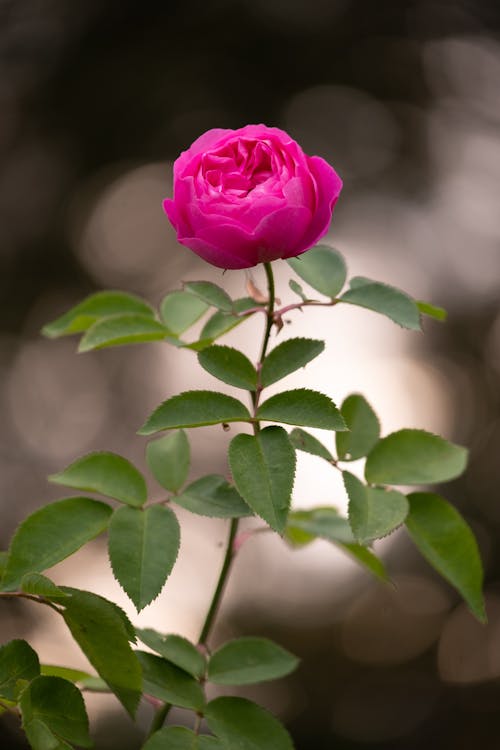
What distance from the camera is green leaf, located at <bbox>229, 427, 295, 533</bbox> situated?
0.63 metres

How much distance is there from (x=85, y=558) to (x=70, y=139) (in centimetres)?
118

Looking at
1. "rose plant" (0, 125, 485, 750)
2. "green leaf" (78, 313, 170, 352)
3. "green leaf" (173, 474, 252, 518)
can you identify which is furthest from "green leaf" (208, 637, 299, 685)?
"green leaf" (78, 313, 170, 352)

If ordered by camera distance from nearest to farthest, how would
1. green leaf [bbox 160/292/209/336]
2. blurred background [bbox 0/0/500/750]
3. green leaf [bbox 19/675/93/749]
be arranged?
green leaf [bbox 19/675/93/749]
green leaf [bbox 160/292/209/336]
blurred background [bbox 0/0/500/750]

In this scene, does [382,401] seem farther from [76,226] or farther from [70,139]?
[70,139]

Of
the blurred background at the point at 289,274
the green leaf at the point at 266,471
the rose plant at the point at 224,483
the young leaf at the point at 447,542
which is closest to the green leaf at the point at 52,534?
the rose plant at the point at 224,483

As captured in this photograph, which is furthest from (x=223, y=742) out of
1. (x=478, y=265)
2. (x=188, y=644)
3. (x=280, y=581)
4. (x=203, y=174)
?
(x=478, y=265)

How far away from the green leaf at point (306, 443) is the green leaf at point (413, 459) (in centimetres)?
8

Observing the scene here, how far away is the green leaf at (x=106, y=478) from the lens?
0.75 meters

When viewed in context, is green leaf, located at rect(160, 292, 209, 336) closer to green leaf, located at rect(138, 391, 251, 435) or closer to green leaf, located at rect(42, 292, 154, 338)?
green leaf, located at rect(42, 292, 154, 338)

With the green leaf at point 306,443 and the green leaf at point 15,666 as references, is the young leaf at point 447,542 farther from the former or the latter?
the green leaf at point 15,666

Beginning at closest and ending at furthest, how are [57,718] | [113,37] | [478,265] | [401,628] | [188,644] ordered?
[57,718] → [188,644] → [401,628] → [478,265] → [113,37]

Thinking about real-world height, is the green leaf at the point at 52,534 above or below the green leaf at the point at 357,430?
below

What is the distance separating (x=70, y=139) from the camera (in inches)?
111

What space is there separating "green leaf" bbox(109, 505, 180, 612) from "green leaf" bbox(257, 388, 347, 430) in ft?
0.34
